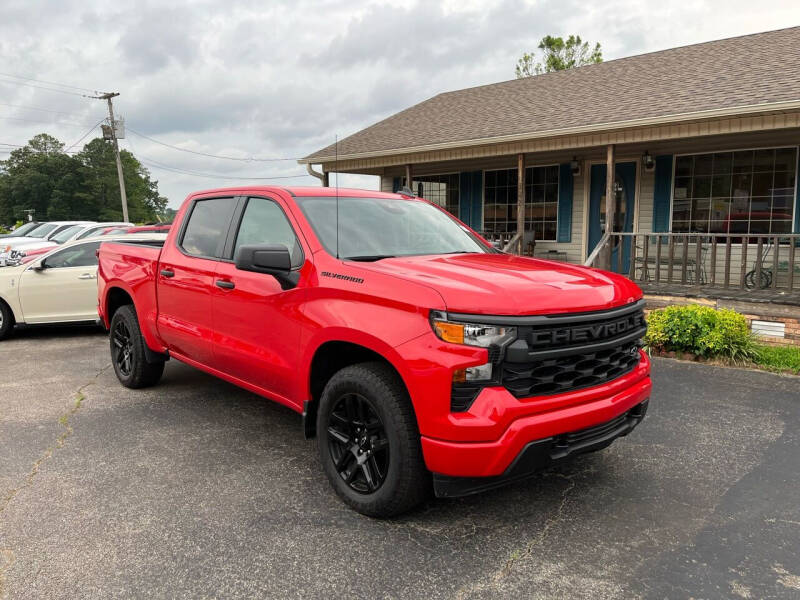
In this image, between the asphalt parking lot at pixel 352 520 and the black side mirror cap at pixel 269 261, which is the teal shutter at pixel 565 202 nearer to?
the asphalt parking lot at pixel 352 520

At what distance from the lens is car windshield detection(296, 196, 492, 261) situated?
3.79 meters

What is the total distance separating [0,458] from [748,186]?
11.3 meters

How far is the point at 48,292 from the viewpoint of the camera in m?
8.67

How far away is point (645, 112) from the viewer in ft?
31.6

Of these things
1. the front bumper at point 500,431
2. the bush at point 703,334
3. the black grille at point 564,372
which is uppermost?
the black grille at point 564,372

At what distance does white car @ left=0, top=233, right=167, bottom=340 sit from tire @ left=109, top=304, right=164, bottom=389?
2892mm

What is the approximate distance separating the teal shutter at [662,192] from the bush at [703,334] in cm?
452

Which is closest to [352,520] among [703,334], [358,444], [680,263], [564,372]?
[358,444]

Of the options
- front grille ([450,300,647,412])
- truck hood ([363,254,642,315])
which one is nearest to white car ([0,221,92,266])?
truck hood ([363,254,642,315])

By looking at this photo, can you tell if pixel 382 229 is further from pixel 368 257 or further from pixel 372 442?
pixel 372 442

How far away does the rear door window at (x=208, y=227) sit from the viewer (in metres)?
4.50

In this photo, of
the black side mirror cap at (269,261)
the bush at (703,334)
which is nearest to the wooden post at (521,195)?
the bush at (703,334)

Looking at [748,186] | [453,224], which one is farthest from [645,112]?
[453,224]

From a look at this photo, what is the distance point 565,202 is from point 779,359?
6756 millimetres
